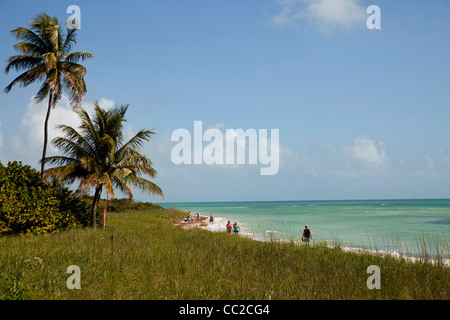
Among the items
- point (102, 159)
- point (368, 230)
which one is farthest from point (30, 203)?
point (368, 230)

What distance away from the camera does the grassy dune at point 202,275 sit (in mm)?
5629

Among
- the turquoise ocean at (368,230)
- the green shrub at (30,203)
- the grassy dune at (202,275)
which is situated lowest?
the turquoise ocean at (368,230)

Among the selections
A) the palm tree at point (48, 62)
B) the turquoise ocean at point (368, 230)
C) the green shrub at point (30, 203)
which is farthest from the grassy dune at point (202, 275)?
the palm tree at point (48, 62)

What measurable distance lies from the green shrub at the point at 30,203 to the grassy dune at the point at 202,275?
265 centimetres

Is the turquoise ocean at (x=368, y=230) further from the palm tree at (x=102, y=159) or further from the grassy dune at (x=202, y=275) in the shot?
the palm tree at (x=102, y=159)

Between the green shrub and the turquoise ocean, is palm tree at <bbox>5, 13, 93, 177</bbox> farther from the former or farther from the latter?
the turquoise ocean

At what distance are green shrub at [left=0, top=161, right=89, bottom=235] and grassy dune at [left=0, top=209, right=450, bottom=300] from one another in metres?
2.65

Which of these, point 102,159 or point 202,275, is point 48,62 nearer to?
point 102,159

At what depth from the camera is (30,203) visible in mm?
12391

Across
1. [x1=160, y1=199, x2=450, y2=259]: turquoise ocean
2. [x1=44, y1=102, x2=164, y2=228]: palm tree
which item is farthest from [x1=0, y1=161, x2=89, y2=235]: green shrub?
[x1=160, y1=199, x2=450, y2=259]: turquoise ocean

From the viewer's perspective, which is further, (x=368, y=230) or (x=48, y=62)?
(x=368, y=230)

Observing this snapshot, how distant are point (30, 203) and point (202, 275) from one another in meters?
9.86

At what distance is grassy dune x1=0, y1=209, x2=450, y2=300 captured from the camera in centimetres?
563
